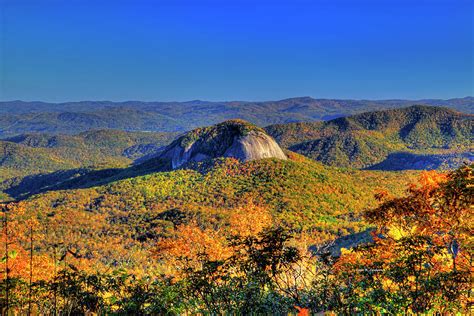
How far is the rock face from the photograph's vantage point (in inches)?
4500

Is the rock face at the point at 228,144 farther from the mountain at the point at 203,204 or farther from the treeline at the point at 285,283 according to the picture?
the treeline at the point at 285,283

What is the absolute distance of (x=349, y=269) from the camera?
1538 cm

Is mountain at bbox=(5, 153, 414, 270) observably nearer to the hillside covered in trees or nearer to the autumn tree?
the hillside covered in trees

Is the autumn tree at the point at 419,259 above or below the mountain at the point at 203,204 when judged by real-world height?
above

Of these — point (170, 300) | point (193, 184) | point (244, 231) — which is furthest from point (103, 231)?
point (170, 300)

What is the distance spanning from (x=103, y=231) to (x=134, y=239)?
373 inches

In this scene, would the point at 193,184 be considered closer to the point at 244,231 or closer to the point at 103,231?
the point at 103,231

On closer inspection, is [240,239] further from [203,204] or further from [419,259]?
[203,204]

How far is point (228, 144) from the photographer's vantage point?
119938 millimetres

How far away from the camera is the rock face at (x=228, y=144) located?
375 feet

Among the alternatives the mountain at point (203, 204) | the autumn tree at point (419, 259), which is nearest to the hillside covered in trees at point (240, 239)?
the autumn tree at point (419, 259)

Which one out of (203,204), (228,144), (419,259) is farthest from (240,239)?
(228,144)

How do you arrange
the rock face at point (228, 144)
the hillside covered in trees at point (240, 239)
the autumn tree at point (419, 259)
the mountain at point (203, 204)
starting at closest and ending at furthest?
the autumn tree at point (419, 259) < the hillside covered in trees at point (240, 239) < the mountain at point (203, 204) < the rock face at point (228, 144)

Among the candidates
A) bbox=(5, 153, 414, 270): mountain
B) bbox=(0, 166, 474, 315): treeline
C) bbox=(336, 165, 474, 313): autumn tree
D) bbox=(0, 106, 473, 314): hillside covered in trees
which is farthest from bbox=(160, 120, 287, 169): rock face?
bbox=(0, 166, 474, 315): treeline
